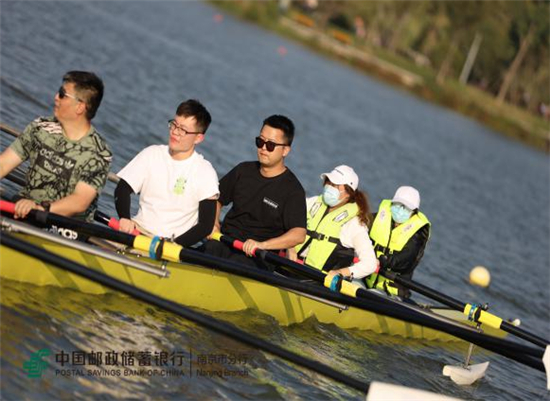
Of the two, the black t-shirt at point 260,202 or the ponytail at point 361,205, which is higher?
the ponytail at point 361,205

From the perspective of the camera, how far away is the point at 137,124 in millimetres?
17688

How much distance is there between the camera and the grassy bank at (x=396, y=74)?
205 feet

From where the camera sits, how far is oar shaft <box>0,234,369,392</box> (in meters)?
6.63

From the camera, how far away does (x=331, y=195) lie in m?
9.62

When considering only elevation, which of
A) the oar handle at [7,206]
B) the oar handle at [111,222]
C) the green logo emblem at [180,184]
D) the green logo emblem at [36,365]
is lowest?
the green logo emblem at [36,365]

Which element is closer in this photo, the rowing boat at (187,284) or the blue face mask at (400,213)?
the rowing boat at (187,284)

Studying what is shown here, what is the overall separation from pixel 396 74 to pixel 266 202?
56.7 metres

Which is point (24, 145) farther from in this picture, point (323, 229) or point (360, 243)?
point (360, 243)

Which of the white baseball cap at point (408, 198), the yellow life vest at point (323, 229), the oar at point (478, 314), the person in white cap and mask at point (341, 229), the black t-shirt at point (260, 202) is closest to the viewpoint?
the black t-shirt at point (260, 202)

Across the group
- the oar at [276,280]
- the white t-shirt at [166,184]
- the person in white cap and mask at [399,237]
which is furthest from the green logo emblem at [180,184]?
the person in white cap and mask at [399,237]

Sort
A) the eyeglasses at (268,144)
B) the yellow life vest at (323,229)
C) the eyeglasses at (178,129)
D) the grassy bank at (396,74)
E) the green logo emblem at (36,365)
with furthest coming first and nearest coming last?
the grassy bank at (396,74), the yellow life vest at (323,229), the eyeglasses at (268,144), the eyeglasses at (178,129), the green logo emblem at (36,365)

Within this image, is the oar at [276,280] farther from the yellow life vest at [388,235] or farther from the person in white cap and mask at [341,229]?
the yellow life vest at [388,235]

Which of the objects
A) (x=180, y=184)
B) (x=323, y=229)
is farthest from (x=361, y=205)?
(x=180, y=184)

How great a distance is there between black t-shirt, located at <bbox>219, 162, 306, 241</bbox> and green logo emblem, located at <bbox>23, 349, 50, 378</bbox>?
2.80 m
